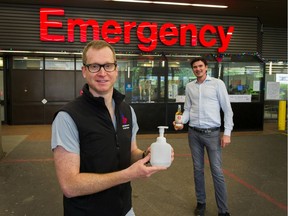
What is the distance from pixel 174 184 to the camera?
4.81 meters

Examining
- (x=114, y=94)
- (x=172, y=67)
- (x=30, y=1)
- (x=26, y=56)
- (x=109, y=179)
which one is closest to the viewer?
(x=109, y=179)

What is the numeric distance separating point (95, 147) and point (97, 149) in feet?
0.05

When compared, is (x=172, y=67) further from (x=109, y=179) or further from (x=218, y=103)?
(x=109, y=179)

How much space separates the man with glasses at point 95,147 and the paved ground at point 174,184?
2303mm

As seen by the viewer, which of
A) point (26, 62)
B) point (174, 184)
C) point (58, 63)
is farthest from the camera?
point (58, 63)

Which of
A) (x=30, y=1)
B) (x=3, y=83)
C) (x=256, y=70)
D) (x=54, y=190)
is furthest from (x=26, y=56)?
(x=256, y=70)

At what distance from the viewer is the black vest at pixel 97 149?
5.24 ft

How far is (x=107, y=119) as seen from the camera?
1.68m

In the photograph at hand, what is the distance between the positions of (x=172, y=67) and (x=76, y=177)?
8739 millimetres

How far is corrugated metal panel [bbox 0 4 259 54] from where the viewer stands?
9453 millimetres

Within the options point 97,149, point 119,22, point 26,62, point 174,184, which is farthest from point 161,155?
point 26,62

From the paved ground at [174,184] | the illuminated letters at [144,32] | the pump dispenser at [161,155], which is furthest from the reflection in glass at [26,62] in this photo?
the pump dispenser at [161,155]

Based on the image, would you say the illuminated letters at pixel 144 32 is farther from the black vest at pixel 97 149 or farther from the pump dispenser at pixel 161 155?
the pump dispenser at pixel 161 155

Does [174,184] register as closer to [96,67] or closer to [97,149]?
[97,149]
